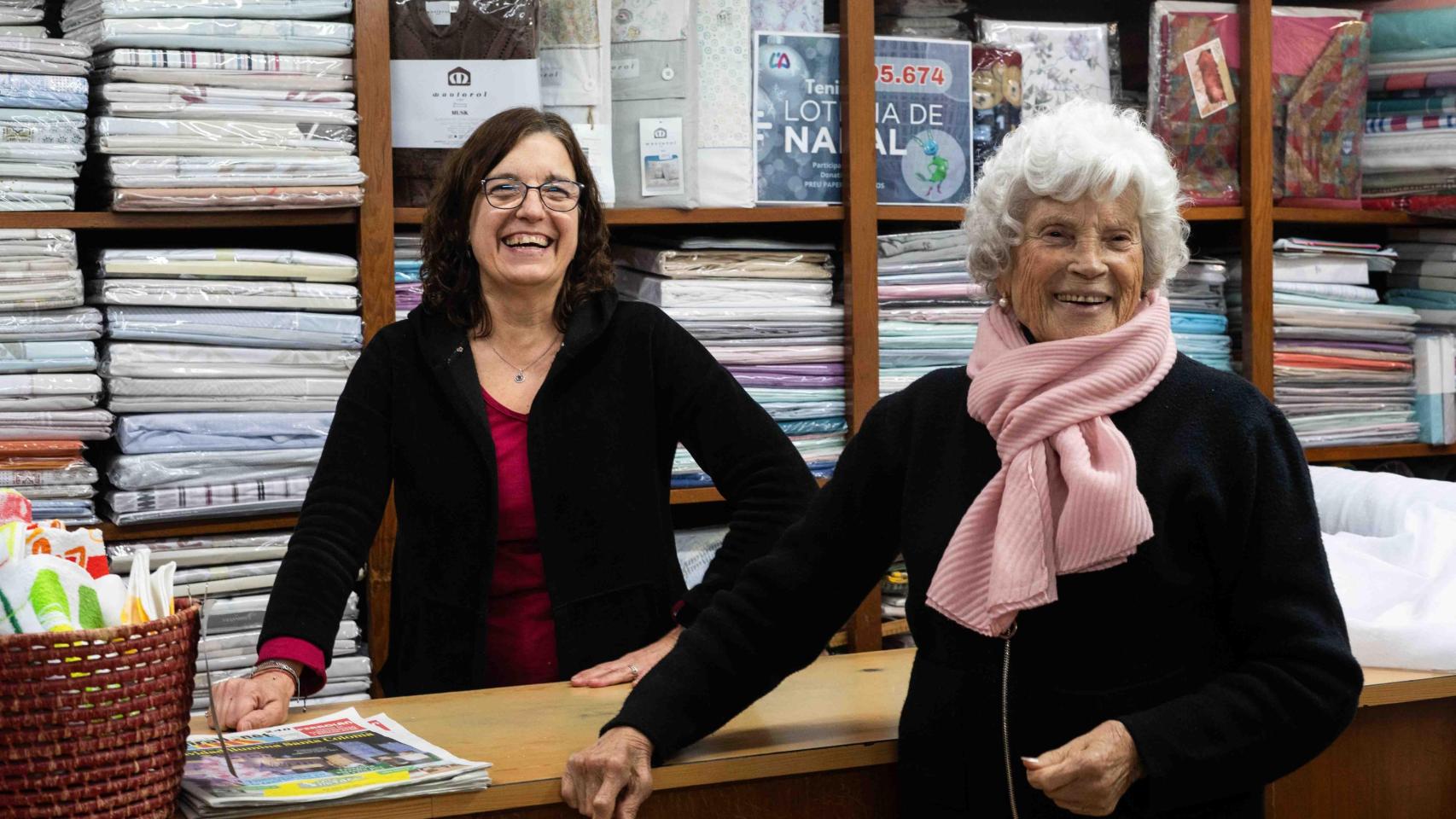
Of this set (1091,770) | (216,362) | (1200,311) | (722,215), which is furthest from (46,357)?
(1200,311)

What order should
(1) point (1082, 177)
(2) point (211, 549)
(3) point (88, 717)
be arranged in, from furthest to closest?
(2) point (211, 549) → (1) point (1082, 177) → (3) point (88, 717)

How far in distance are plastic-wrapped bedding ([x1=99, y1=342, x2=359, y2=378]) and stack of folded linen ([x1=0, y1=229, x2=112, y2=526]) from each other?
4 cm

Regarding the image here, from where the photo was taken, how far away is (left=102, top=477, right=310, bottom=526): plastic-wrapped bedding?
7.63 feet

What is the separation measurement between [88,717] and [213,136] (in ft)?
4.51

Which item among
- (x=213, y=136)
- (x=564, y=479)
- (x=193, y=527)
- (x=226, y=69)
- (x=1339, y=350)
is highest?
(x=226, y=69)

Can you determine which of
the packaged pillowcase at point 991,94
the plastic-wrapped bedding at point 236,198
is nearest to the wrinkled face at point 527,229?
the plastic-wrapped bedding at point 236,198

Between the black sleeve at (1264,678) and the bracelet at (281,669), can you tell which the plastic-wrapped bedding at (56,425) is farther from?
the black sleeve at (1264,678)

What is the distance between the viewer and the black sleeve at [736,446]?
192cm

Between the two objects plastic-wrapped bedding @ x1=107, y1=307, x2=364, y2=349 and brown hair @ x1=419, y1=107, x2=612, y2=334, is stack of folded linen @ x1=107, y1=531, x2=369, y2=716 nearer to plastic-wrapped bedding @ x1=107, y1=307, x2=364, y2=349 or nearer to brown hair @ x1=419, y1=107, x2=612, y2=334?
plastic-wrapped bedding @ x1=107, y1=307, x2=364, y2=349

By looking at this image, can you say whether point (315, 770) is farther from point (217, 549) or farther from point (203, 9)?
point (203, 9)

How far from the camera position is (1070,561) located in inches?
52.0

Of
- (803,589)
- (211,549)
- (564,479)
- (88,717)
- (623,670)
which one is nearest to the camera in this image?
(88,717)

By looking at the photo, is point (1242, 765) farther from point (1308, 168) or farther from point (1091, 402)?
point (1308, 168)

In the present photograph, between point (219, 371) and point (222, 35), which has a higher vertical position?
point (222, 35)
